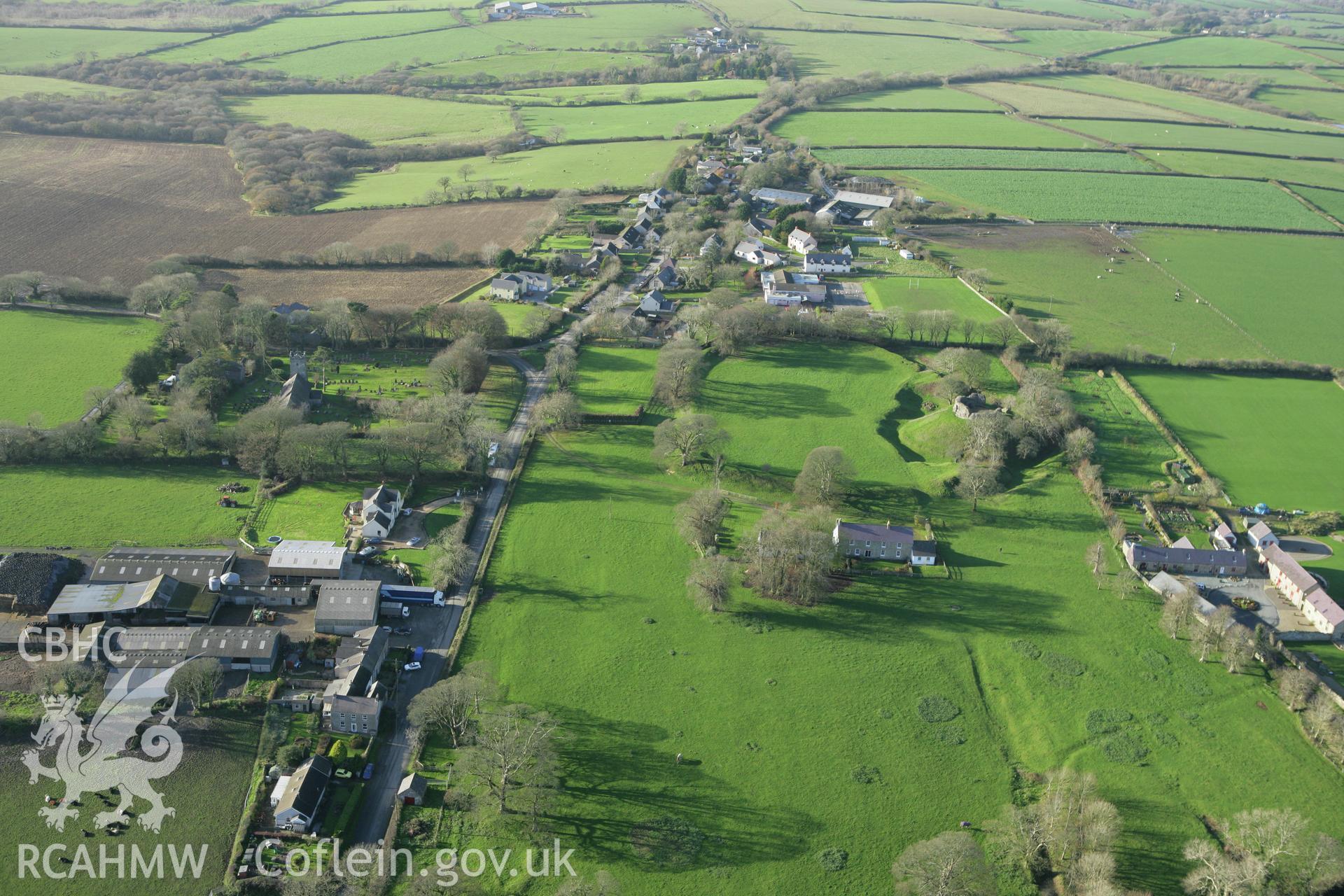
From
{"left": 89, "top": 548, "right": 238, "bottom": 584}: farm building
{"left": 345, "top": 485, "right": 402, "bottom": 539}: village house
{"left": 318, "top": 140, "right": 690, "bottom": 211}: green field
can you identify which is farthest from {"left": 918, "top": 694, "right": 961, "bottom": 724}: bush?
{"left": 318, "top": 140, "right": 690, "bottom": 211}: green field

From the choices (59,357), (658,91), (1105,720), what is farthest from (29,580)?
(658,91)

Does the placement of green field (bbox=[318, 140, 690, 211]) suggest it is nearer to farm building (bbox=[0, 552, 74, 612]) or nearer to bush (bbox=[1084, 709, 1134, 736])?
farm building (bbox=[0, 552, 74, 612])

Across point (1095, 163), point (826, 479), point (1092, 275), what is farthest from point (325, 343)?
point (1095, 163)

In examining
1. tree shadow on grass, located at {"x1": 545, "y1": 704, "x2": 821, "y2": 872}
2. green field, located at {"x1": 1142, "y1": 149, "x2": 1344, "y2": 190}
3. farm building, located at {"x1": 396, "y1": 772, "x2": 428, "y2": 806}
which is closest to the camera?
tree shadow on grass, located at {"x1": 545, "y1": 704, "x2": 821, "y2": 872}

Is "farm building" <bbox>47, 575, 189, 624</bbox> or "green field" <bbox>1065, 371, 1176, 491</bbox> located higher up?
"farm building" <bbox>47, 575, 189, 624</bbox>

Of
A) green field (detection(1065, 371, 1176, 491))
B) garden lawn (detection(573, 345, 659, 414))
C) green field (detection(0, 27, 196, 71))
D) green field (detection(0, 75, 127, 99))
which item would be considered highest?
green field (detection(0, 27, 196, 71))

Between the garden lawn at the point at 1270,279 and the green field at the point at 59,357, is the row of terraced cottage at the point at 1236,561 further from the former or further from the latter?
the green field at the point at 59,357
